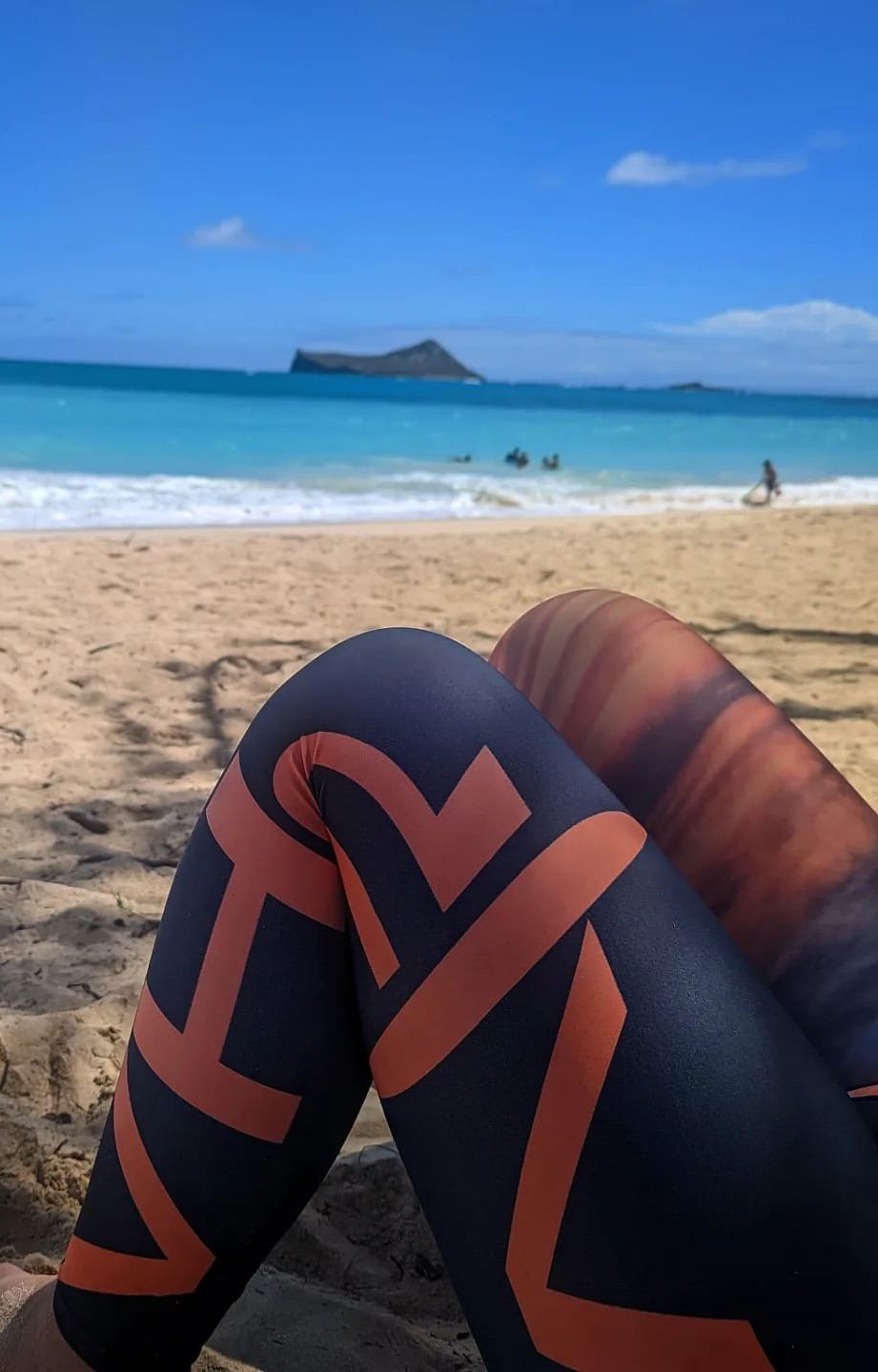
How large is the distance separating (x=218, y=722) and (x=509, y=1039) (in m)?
2.47

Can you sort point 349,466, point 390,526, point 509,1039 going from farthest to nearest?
point 349,466
point 390,526
point 509,1039

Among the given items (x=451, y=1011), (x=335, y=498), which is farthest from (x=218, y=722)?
(x=335, y=498)

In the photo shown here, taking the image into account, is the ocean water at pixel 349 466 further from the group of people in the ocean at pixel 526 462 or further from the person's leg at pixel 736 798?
the person's leg at pixel 736 798

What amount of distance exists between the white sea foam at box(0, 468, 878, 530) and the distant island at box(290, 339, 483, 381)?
77576mm

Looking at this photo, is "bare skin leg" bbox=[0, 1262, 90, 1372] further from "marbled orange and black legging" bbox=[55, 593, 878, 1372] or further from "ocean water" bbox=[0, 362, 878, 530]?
"ocean water" bbox=[0, 362, 878, 530]

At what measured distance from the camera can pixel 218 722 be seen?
9.84ft

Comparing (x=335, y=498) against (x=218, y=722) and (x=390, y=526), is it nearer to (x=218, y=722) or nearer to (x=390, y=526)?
(x=390, y=526)

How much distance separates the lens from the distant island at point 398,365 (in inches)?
3533

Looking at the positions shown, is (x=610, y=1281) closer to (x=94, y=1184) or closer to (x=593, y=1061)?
(x=593, y=1061)

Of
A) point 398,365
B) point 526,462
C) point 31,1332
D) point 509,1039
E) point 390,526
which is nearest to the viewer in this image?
point 509,1039

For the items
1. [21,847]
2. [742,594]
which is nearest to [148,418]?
[742,594]

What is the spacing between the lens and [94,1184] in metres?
0.79

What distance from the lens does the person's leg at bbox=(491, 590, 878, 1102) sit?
2.57ft

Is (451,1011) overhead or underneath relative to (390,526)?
underneath
